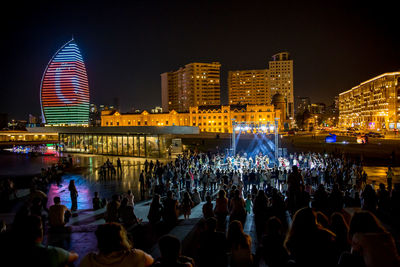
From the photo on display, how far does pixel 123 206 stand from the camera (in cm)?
719

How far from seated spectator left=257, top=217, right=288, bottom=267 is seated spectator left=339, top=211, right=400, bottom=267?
786 mm

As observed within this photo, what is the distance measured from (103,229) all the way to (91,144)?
36169 mm

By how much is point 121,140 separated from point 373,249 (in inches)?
1301

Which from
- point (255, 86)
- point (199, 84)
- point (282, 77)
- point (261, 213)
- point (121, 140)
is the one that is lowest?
point (261, 213)

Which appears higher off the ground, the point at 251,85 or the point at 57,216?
the point at 251,85

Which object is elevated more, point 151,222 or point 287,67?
point 287,67

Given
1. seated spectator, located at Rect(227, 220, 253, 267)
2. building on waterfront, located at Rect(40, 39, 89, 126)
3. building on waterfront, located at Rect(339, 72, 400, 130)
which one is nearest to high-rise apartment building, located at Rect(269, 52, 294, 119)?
building on waterfront, located at Rect(339, 72, 400, 130)

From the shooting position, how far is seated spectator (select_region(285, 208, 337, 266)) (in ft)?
9.44

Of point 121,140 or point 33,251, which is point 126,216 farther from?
point 121,140

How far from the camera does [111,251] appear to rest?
7.97ft

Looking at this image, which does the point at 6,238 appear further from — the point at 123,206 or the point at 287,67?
the point at 287,67

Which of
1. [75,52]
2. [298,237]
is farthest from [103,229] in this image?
[75,52]

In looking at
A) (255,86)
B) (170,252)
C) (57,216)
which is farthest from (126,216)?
(255,86)

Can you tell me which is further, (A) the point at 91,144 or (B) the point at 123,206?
(A) the point at 91,144
